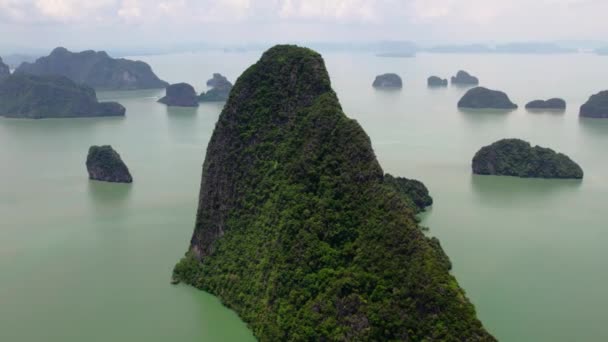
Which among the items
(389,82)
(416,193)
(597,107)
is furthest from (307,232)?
(389,82)

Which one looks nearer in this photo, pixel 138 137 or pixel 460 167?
pixel 460 167

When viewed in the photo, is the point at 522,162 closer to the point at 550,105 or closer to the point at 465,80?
the point at 550,105

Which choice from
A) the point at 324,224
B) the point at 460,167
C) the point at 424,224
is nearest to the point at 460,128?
the point at 460,167

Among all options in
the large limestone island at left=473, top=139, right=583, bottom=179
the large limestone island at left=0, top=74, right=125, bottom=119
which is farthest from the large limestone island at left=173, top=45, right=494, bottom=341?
the large limestone island at left=0, top=74, right=125, bottom=119

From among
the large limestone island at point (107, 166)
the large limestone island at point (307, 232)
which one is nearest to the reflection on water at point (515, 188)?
the large limestone island at point (307, 232)

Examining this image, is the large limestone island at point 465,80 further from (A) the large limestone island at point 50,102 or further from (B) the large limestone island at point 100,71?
(A) the large limestone island at point 50,102

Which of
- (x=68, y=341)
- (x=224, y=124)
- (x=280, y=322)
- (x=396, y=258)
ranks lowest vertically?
(x=68, y=341)

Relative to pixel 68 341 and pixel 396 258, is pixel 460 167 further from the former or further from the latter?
pixel 68 341
